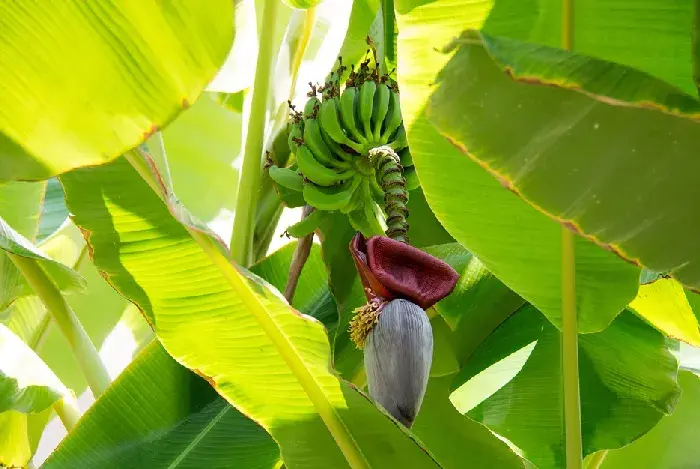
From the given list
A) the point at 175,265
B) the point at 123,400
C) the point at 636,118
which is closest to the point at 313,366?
the point at 175,265

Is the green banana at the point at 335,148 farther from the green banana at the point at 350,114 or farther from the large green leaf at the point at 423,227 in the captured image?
the large green leaf at the point at 423,227

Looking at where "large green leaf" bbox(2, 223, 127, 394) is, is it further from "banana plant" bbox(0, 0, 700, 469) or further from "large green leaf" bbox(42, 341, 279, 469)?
"large green leaf" bbox(42, 341, 279, 469)

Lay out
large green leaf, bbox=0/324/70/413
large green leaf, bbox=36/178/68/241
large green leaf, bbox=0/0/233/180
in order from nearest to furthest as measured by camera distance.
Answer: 1. large green leaf, bbox=0/0/233/180
2. large green leaf, bbox=0/324/70/413
3. large green leaf, bbox=36/178/68/241

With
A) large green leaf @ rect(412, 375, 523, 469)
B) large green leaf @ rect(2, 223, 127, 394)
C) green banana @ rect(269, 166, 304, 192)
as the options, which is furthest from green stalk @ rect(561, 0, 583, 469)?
large green leaf @ rect(2, 223, 127, 394)

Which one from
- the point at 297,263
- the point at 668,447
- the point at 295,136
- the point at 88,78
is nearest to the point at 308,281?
the point at 297,263

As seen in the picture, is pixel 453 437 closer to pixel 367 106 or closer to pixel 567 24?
pixel 367 106

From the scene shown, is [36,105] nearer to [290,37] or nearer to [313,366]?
[313,366]

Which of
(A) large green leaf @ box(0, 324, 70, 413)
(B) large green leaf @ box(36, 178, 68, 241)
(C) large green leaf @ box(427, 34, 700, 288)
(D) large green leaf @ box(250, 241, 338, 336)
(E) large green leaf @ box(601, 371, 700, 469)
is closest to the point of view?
(C) large green leaf @ box(427, 34, 700, 288)

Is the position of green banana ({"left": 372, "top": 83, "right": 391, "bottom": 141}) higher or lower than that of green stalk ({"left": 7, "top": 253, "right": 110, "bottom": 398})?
higher
